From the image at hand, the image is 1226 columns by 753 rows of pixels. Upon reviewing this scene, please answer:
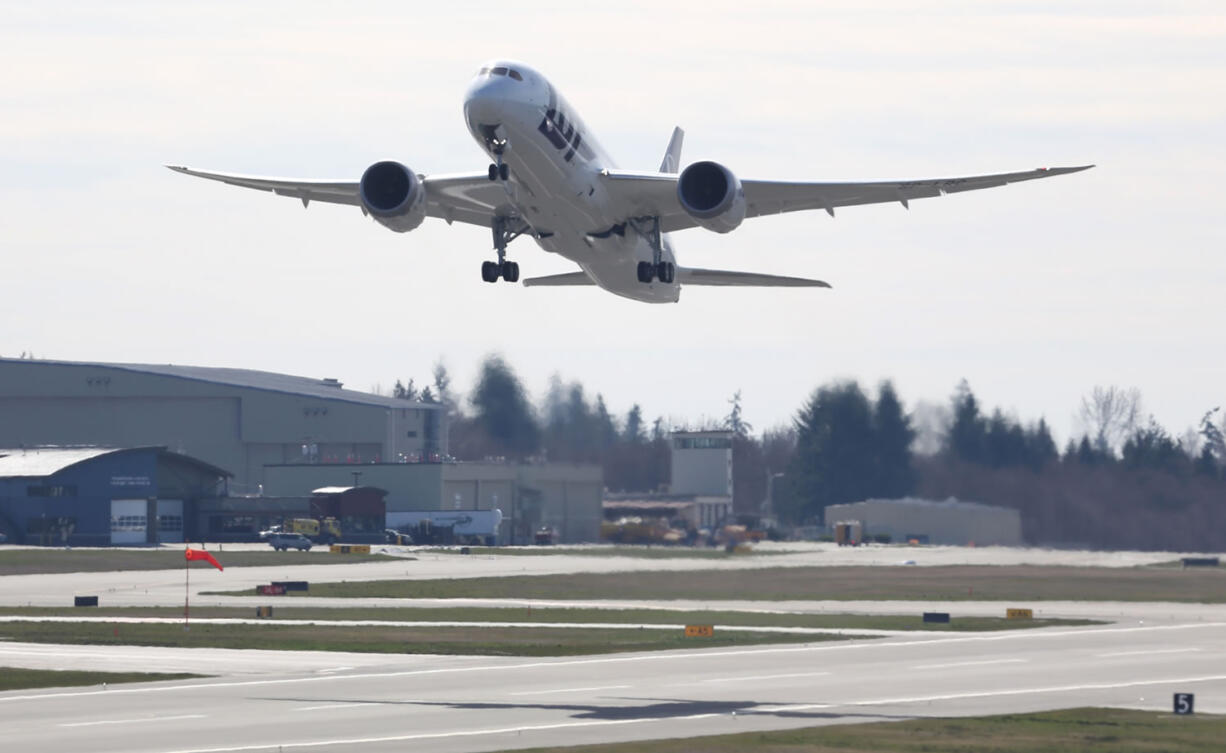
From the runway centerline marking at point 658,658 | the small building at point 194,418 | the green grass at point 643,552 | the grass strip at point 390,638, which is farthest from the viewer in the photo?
the small building at point 194,418

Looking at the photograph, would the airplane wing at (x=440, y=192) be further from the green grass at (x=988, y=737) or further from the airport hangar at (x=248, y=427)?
the airport hangar at (x=248, y=427)

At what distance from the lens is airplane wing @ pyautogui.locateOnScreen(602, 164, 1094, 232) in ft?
132

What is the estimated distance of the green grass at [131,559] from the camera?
84688mm

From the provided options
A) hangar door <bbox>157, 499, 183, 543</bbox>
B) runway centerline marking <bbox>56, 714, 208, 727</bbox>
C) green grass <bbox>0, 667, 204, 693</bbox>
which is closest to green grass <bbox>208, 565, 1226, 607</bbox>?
green grass <bbox>0, 667, 204, 693</bbox>

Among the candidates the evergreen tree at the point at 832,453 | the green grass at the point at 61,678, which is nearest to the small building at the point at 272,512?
the evergreen tree at the point at 832,453

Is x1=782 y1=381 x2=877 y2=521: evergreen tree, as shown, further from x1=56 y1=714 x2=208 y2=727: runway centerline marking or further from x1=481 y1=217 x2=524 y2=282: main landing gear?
x1=56 y1=714 x2=208 y2=727: runway centerline marking

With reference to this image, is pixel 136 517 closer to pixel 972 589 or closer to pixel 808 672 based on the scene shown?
pixel 972 589

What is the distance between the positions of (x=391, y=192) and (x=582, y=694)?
13.7 meters

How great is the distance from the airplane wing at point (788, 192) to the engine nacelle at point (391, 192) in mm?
4424

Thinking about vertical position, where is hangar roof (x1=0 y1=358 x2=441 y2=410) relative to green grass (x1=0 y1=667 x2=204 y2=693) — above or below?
above

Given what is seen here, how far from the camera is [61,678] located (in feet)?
115

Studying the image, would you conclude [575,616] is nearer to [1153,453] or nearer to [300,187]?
[300,187]

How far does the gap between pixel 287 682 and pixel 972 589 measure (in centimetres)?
4235

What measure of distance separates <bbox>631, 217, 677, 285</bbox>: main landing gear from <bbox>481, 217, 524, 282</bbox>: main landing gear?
304 centimetres
